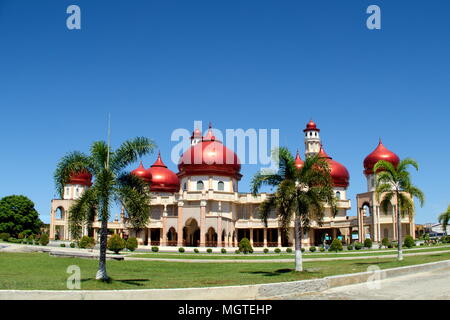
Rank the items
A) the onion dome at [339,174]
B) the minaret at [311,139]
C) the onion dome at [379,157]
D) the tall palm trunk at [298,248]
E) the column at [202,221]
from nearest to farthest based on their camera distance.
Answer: the tall palm trunk at [298,248]
the column at [202,221]
the onion dome at [379,157]
the onion dome at [339,174]
the minaret at [311,139]

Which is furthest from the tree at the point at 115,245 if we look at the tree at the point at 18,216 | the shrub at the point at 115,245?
the tree at the point at 18,216


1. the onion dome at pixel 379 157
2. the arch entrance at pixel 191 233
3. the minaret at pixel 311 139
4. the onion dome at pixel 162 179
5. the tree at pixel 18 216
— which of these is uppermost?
the minaret at pixel 311 139

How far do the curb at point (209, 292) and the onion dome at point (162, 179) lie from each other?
5255 cm

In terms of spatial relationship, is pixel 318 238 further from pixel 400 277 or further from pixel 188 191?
pixel 400 277

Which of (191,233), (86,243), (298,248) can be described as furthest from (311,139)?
(298,248)

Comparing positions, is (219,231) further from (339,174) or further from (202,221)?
(339,174)

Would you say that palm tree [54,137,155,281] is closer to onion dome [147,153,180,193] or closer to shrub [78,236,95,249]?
shrub [78,236,95,249]

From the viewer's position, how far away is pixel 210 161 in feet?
194

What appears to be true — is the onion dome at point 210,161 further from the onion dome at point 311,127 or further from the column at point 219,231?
the onion dome at point 311,127

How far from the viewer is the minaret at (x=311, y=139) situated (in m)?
72.2

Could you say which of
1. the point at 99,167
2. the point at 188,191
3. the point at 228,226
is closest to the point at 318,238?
the point at 228,226

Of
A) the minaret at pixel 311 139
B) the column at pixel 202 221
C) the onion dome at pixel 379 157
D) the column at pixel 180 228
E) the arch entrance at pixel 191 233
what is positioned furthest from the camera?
the minaret at pixel 311 139
